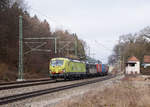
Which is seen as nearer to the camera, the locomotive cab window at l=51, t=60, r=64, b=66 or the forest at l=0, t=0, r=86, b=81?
the locomotive cab window at l=51, t=60, r=64, b=66

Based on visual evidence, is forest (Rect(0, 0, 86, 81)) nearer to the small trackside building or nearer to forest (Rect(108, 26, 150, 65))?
the small trackside building

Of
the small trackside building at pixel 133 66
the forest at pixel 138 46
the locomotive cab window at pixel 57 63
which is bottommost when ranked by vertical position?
the small trackside building at pixel 133 66

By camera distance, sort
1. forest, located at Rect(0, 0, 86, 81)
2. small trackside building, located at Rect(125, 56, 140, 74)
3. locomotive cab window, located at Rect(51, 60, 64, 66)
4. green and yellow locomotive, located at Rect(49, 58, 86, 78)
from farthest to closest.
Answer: small trackside building, located at Rect(125, 56, 140, 74) → forest, located at Rect(0, 0, 86, 81) → locomotive cab window, located at Rect(51, 60, 64, 66) → green and yellow locomotive, located at Rect(49, 58, 86, 78)

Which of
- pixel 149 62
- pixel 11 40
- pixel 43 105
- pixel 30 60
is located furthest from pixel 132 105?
pixel 149 62

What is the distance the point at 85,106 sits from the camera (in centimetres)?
923

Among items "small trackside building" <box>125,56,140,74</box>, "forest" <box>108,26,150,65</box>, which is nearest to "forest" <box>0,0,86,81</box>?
"small trackside building" <box>125,56,140,74</box>

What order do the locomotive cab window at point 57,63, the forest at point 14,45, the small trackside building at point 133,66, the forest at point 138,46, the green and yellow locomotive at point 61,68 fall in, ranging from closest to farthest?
the green and yellow locomotive at point 61,68, the locomotive cab window at point 57,63, the forest at point 14,45, the small trackside building at point 133,66, the forest at point 138,46

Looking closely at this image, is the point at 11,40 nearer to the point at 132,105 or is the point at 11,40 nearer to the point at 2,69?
the point at 2,69

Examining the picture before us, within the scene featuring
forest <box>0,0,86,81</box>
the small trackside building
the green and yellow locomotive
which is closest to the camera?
the green and yellow locomotive

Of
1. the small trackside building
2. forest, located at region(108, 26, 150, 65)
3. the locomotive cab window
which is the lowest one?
the small trackside building

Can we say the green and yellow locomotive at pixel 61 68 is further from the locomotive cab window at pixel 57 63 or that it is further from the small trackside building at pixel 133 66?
the small trackside building at pixel 133 66

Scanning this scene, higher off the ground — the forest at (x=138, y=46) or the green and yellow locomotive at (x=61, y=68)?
the forest at (x=138, y=46)

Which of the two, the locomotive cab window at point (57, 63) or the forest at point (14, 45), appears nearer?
the locomotive cab window at point (57, 63)

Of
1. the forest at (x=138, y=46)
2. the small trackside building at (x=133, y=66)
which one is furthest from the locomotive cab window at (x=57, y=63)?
the forest at (x=138, y=46)
